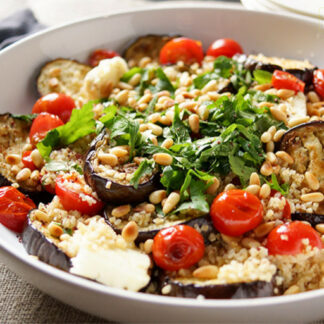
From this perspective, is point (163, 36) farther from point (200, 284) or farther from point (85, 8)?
point (200, 284)

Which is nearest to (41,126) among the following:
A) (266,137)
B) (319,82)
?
(266,137)

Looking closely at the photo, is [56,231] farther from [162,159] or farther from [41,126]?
[41,126]

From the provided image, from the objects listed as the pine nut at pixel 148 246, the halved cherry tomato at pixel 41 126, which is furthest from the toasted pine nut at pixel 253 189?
the halved cherry tomato at pixel 41 126

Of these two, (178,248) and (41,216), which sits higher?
(41,216)

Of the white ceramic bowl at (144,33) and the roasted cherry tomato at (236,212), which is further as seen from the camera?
the roasted cherry tomato at (236,212)

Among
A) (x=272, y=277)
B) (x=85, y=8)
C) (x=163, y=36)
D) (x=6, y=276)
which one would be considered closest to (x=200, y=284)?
(x=272, y=277)

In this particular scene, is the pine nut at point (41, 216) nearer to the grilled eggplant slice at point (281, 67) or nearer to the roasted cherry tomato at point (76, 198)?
the roasted cherry tomato at point (76, 198)
